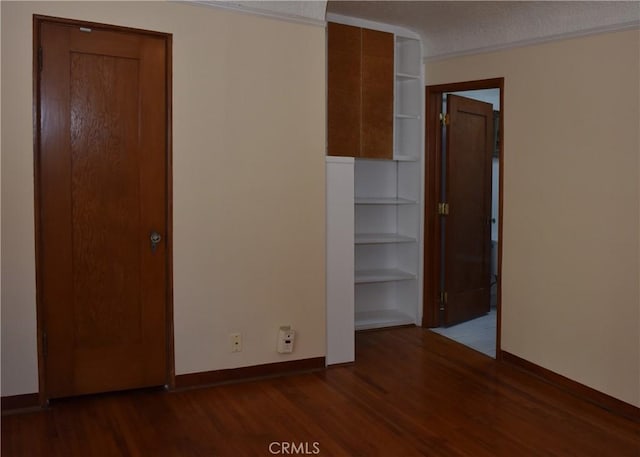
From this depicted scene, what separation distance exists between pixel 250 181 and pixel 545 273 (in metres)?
2.07

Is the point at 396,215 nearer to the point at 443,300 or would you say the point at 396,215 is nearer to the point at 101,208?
the point at 443,300

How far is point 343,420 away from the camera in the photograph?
3.16 metres

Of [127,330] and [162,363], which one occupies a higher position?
[127,330]

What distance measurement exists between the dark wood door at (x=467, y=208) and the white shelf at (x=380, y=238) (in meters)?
0.36

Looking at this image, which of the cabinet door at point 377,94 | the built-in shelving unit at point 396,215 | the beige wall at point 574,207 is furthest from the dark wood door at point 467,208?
the beige wall at point 574,207

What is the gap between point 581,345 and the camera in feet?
11.9

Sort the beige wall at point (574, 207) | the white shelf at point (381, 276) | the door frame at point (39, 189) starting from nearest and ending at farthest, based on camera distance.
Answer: the door frame at point (39, 189) → the beige wall at point (574, 207) → the white shelf at point (381, 276)

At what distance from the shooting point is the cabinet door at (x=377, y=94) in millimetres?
4605

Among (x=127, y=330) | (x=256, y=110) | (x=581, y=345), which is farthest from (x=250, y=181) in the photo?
(x=581, y=345)

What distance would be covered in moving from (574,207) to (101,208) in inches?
114

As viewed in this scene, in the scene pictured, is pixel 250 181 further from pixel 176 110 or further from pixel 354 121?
pixel 354 121

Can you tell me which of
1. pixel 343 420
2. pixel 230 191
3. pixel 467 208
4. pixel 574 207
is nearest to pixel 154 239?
pixel 230 191

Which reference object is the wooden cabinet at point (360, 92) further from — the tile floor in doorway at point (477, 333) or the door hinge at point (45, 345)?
the door hinge at point (45, 345)

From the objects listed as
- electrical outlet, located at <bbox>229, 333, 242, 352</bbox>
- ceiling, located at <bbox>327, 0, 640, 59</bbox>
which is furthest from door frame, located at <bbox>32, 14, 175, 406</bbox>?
ceiling, located at <bbox>327, 0, 640, 59</bbox>
